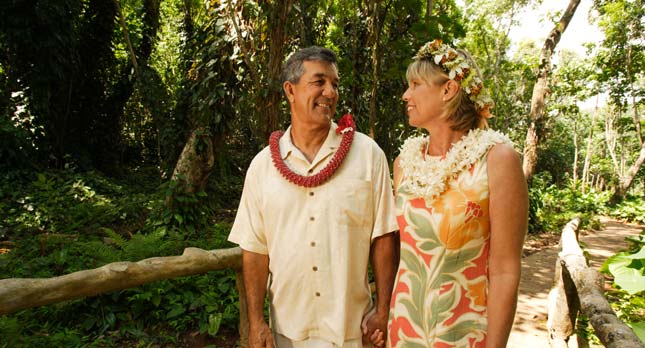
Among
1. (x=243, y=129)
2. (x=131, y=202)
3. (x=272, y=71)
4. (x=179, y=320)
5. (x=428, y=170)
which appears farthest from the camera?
(x=243, y=129)

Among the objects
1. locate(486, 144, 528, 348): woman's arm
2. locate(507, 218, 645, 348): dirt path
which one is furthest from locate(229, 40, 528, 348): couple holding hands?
locate(507, 218, 645, 348): dirt path

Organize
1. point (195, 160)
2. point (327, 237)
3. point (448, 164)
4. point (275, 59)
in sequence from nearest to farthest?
point (448, 164) → point (327, 237) → point (275, 59) → point (195, 160)

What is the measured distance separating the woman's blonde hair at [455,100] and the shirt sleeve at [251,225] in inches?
33.0

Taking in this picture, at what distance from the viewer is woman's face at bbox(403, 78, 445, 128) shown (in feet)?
4.91

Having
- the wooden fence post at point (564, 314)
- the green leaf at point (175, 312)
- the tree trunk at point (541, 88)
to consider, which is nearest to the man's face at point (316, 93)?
the green leaf at point (175, 312)

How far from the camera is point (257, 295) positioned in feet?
6.00

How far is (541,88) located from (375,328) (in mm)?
8844

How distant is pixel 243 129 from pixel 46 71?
5575 millimetres

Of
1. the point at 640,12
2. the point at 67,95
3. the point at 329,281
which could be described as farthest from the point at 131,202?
the point at 640,12

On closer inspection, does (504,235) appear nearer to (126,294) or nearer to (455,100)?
(455,100)

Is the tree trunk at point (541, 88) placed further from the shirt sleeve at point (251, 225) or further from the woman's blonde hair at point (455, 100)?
the shirt sleeve at point (251, 225)

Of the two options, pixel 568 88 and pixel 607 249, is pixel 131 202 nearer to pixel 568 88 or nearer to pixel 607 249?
pixel 607 249

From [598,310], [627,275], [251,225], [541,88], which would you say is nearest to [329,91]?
[251,225]

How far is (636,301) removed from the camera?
4211mm
